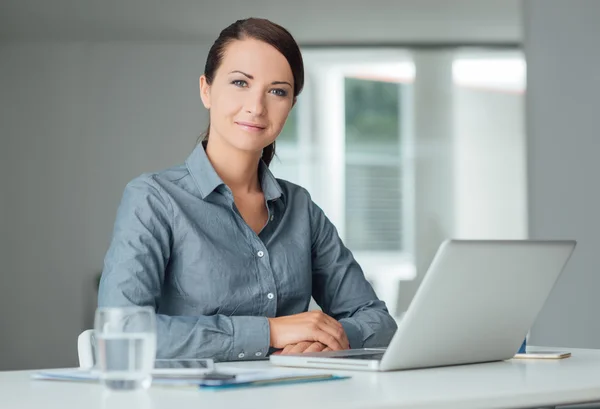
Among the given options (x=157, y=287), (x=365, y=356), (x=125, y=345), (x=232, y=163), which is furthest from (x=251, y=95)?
(x=125, y=345)

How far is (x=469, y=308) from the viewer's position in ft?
4.02

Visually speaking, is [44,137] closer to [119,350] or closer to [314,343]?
[314,343]

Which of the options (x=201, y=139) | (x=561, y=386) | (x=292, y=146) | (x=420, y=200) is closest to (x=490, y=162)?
(x=420, y=200)

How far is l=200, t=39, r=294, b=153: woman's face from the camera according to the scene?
177 cm

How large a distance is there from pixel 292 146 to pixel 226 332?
626cm

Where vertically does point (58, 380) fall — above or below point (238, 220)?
below

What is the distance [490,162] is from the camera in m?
8.02

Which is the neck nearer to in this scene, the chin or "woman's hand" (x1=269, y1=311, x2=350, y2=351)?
the chin

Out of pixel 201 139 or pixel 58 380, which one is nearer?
pixel 58 380

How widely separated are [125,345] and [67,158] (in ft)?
22.4

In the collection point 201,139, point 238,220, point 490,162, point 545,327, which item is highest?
point 490,162

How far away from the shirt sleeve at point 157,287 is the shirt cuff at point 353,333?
22 cm

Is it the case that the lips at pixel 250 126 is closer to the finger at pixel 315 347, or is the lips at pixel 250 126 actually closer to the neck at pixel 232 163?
the neck at pixel 232 163

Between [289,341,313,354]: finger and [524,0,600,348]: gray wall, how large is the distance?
9.42ft
